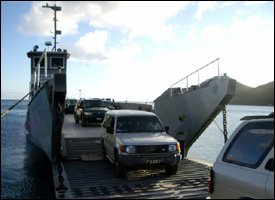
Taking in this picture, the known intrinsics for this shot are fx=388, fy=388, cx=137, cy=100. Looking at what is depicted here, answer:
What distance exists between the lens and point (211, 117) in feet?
53.9

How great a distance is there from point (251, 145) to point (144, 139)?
20.0 feet

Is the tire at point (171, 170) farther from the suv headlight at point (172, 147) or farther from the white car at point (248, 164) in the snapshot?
the white car at point (248, 164)

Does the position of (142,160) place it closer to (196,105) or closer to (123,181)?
(123,181)

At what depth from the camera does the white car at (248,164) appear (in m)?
4.46

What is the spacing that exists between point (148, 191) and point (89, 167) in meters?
3.48

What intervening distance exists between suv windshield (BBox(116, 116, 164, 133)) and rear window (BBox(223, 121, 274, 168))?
669cm

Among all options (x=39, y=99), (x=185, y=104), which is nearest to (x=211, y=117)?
(x=185, y=104)

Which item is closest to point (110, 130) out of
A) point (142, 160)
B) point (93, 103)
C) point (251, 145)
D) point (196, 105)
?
point (142, 160)

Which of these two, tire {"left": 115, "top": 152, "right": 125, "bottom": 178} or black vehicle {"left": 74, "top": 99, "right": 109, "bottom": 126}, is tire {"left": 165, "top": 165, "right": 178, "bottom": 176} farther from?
black vehicle {"left": 74, "top": 99, "right": 109, "bottom": 126}

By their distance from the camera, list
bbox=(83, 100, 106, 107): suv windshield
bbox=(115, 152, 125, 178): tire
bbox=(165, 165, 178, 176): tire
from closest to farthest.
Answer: bbox=(115, 152, 125, 178): tire < bbox=(165, 165, 178, 176): tire < bbox=(83, 100, 106, 107): suv windshield

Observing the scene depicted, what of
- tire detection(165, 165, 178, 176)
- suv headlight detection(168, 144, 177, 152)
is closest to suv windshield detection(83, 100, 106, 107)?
tire detection(165, 165, 178, 176)

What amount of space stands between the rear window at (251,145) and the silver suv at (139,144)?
5.32m

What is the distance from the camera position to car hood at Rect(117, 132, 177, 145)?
10594 millimetres

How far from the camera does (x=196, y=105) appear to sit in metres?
Answer: 17.0
